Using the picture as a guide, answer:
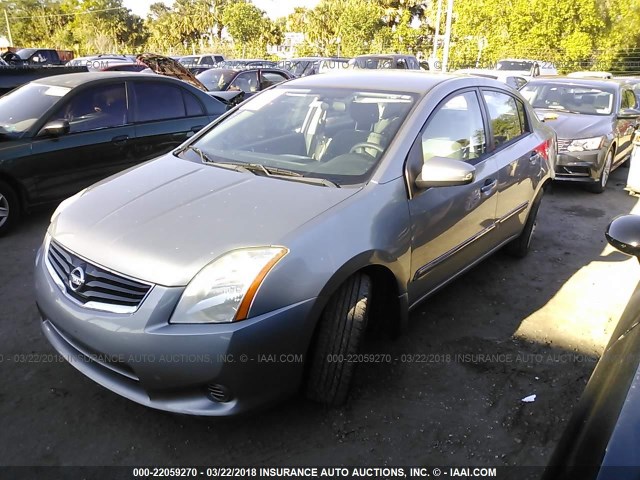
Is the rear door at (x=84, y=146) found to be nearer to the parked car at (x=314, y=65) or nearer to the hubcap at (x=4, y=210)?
the hubcap at (x=4, y=210)

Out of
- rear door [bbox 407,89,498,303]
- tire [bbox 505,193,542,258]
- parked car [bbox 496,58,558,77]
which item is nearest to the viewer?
rear door [bbox 407,89,498,303]

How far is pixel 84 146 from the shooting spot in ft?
17.0

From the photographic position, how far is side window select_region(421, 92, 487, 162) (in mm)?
3068

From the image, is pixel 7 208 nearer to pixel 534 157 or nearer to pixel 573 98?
pixel 534 157

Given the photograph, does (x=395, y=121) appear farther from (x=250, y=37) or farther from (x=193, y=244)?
(x=250, y=37)

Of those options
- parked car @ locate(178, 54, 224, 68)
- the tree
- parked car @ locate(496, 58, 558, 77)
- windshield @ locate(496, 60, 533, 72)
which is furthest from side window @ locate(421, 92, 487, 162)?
the tree

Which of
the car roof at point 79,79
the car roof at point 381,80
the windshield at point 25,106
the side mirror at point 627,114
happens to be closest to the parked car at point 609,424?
the car roof at point 381,80

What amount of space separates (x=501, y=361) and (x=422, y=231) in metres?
0.99

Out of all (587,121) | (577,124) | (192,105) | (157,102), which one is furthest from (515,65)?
(157,102)

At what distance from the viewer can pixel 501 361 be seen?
10.1ft

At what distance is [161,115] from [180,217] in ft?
12.9

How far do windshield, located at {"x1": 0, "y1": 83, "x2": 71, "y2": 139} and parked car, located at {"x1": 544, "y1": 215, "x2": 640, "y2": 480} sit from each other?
17.2 feet

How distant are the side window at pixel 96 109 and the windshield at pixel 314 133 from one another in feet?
8.00

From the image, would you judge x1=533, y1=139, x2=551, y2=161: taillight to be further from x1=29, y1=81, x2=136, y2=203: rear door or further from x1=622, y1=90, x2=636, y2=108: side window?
x1=622, y1=90, x2=636, y2=108: side window
